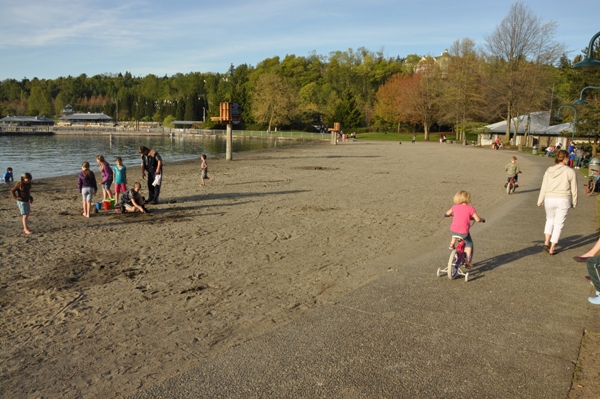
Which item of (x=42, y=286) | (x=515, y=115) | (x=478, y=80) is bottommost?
(x=42, y=286)

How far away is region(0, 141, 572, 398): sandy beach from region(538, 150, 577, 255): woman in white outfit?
6.86 ft

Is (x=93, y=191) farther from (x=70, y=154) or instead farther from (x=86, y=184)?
(x=70, y=154)

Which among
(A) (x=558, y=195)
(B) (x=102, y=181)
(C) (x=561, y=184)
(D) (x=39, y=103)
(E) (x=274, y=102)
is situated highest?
(D) (x=39, y=103)

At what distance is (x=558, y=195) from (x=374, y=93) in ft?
359

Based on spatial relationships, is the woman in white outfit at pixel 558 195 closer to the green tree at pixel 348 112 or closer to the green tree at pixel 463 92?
the green tree at pixel 463 92

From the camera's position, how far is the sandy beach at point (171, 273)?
479 centimetres

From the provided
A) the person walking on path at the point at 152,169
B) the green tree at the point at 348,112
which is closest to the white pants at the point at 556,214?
the person walking on path at the point at 152,169

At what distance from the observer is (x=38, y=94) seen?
→ 175m

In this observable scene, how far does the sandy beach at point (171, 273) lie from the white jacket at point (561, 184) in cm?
227

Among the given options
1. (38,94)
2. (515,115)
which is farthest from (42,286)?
(38,94)

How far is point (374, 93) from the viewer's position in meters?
114

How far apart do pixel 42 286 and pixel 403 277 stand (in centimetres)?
560

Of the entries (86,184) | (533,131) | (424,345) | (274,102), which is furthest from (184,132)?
(424,345)

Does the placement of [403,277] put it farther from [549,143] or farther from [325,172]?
[549,143]
